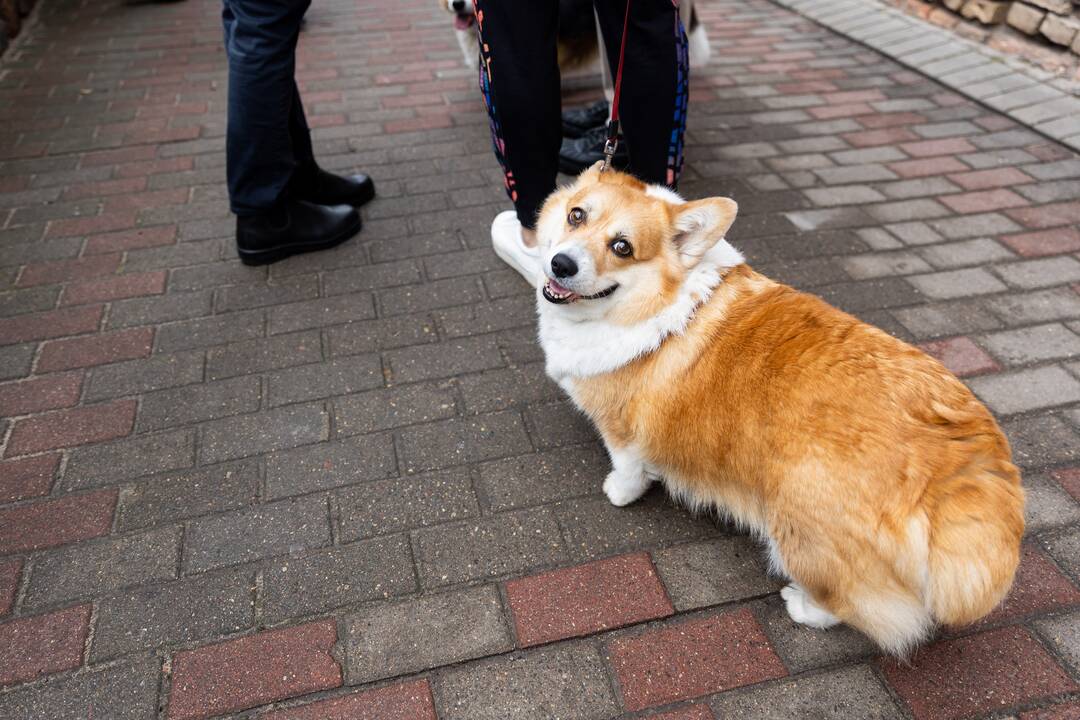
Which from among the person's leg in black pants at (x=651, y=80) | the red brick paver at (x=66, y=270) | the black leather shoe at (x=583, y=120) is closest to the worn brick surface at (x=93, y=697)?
the red brick paver at (x=66, y=270)

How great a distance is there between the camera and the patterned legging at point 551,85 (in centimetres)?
256

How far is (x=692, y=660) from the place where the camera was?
1.79 meters

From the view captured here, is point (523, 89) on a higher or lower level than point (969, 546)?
higher

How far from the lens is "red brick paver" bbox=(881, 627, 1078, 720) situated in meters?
1.68

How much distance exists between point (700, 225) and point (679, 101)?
1.14m

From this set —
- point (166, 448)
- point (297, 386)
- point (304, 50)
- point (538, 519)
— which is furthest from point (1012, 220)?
point (304, 50)

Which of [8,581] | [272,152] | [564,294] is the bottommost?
[8,581]

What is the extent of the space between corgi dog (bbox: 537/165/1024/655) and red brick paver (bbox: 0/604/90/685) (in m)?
1.51

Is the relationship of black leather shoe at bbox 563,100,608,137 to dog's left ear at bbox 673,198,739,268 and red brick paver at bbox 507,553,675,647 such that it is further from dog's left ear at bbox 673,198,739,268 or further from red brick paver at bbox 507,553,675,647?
red brick paver at bbox 507,553,675,647

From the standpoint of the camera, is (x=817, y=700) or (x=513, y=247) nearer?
(x=817, y=700)

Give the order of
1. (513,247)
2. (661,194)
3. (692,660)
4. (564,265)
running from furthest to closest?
(513,247) < (661,194) < (564,265) < (692,660)

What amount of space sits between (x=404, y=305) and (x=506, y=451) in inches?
38.6

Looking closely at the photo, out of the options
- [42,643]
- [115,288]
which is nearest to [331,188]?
[115,288]

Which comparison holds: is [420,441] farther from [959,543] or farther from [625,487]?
[959,543]
